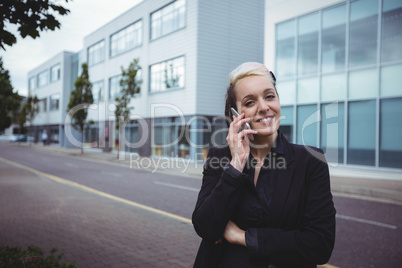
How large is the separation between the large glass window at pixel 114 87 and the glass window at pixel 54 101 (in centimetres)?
1813

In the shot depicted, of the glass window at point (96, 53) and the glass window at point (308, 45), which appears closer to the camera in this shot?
the glass window at point (308, 45)

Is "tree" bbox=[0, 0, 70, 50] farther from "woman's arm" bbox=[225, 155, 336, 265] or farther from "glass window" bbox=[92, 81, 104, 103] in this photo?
"glass window" bbox=[92, 81, 104, 103]

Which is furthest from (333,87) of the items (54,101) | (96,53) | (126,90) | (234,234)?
(54,101)

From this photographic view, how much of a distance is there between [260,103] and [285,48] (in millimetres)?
16570

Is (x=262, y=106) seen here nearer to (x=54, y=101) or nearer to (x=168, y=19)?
(x=168, y=19)

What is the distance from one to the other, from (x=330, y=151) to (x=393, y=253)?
35.2 ft

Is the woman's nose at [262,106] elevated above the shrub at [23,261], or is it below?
above

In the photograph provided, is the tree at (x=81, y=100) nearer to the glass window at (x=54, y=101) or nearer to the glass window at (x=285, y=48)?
the glass window at (x=54, y=101)

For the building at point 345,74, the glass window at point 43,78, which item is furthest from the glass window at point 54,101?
the building at point 345,74

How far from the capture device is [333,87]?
1505 cm

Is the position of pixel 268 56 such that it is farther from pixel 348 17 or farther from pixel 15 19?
pixel 15 19

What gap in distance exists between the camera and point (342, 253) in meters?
5.06

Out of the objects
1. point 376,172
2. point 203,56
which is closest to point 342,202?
point 376,172

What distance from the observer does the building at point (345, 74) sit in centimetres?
1352
